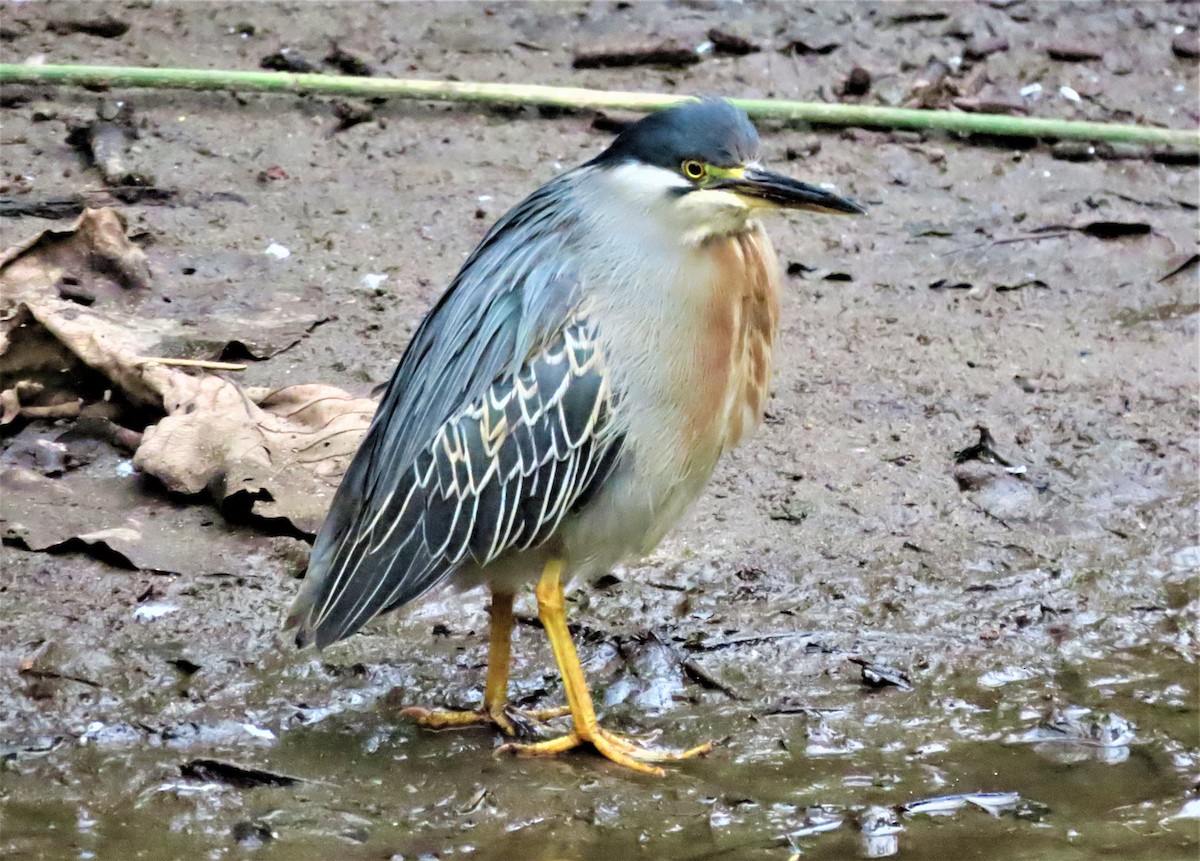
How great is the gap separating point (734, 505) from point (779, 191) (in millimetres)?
1752

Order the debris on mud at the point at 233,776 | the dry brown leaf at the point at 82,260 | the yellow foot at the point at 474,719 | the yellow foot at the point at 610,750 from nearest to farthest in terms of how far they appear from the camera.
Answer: the debris on mud at the point at 233,776 < the yellow foot at the point at 610,750 < the yellow foot at the point at 474,719 < the dry brown leaf at the point at 82,260

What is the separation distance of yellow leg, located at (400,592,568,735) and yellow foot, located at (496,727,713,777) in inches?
5.3

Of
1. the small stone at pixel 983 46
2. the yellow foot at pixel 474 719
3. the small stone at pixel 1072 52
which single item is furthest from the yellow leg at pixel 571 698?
the small stone at pixel 1072 52

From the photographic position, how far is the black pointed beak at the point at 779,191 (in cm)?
389

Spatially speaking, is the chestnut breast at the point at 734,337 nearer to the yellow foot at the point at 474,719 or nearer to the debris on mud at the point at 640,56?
the yellow foot at the point at 474,719

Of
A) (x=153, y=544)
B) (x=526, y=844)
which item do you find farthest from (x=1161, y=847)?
(x=153, y=544)

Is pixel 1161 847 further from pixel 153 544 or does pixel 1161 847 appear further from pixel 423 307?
pixel 423 307

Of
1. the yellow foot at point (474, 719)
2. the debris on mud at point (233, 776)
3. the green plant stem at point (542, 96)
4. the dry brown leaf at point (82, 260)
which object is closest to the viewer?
the debris on mud at point (233, 776)

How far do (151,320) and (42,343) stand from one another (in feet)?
1.99

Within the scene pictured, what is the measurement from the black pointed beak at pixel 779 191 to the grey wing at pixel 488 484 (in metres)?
0.54

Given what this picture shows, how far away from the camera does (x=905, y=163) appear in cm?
775

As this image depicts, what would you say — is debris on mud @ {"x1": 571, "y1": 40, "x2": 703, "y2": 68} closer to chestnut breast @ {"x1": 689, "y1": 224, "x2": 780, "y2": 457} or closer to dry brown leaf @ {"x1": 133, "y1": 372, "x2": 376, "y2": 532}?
dry brown leaf @ {"x1": 133, "y1": 372, "x2": 376, "y2": 532}

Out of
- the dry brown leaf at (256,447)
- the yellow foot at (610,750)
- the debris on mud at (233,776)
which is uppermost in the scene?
the dry brown leaf at (256,447)

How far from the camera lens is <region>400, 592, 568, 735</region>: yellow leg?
14.3 feet
